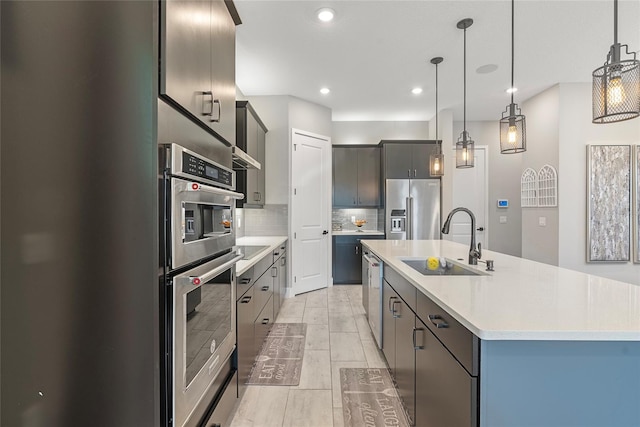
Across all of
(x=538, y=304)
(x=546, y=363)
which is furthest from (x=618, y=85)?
(x=546, y=363)

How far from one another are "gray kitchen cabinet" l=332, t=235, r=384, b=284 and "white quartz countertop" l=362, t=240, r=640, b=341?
11.4 feet

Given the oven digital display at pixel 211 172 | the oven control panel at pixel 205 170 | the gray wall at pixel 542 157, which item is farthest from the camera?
the gray wall at pixel 542 157

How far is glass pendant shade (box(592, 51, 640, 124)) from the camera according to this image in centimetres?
134

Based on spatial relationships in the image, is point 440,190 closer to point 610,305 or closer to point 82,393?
point 610,305

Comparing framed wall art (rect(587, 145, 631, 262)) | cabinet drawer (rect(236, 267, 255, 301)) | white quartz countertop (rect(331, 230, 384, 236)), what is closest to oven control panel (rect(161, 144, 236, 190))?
cabinet drawer (rect(236, 267, 255, 301))

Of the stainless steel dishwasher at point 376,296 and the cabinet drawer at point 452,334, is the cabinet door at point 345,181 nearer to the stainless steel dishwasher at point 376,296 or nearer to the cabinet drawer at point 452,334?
the stainless steel dishwasher at point 376,296

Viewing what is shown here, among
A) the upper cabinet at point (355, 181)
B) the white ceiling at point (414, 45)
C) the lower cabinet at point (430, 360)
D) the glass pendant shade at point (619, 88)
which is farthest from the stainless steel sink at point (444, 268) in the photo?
the upper cabinet at point (355, 181)

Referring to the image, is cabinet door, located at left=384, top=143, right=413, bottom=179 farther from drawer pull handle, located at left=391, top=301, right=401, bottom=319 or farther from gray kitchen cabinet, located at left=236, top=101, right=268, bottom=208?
drawer pull handle, located at left=391, top=301, right=401, bottom=319

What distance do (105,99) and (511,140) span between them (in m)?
2.52

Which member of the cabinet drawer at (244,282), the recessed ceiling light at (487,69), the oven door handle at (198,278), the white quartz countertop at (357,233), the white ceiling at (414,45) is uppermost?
the recessed ceiling light at (487,69)

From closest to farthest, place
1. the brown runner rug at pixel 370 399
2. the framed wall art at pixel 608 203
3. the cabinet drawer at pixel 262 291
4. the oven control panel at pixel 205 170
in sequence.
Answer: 1. the oven control panel at pixel 205 170
2. the brown runner rug at pixel 370 399
3. the cabinet drawer at pixel 262 291
4. the framed wall art at pixel 608 203

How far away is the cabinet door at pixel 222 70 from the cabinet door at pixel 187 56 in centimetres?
7

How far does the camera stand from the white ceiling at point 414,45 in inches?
101

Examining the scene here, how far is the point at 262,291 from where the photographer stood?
8.77 ft
